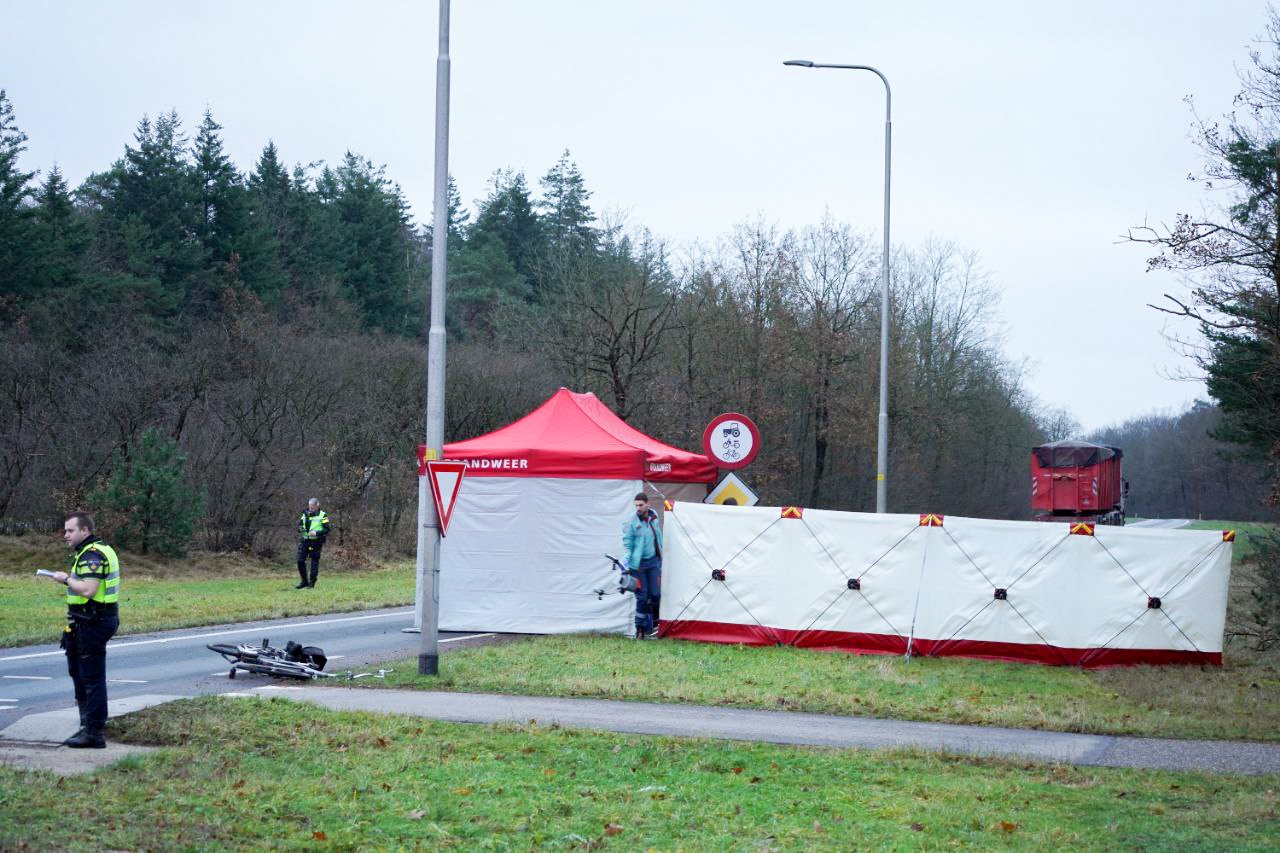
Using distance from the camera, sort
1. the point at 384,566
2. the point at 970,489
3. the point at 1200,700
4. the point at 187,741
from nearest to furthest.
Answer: the point at 187,741 → the point at 1200,700 → the point at 384,566 → the point at 970,489

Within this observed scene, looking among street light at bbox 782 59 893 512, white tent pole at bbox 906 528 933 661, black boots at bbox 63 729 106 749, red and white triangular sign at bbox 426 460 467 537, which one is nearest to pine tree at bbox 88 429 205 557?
street light at bbox 782 59 893 512

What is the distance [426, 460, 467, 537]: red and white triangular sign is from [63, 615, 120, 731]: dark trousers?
4489 mm

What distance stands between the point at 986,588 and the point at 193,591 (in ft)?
56.1

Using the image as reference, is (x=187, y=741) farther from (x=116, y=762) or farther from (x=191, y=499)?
(x=191, y=499)

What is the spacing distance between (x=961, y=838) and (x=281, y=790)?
4.11 metres

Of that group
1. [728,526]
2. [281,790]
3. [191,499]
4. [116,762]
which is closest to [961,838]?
[281,790]

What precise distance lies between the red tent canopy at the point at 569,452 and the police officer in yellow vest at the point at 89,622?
29.6 ft

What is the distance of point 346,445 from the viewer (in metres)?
44.2

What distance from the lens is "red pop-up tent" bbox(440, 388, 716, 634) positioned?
18875 millimetres

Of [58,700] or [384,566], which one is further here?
[384,566]

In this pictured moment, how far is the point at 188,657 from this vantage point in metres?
15.9

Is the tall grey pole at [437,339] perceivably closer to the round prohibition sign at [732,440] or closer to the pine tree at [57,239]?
the round prohibition sign at [732,440]

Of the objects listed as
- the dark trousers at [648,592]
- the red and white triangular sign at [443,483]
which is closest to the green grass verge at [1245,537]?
the dark trousers at [648,592]

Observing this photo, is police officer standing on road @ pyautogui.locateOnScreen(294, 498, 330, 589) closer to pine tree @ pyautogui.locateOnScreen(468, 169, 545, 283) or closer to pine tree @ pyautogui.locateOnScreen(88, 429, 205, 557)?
pine tree @ pyautogui.locateOnScreen(88, 429, 205, 557)
